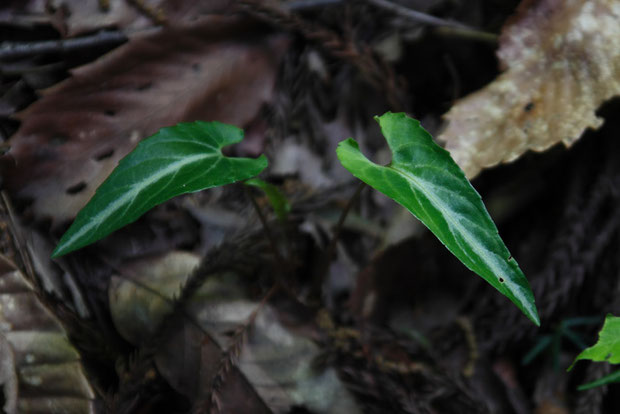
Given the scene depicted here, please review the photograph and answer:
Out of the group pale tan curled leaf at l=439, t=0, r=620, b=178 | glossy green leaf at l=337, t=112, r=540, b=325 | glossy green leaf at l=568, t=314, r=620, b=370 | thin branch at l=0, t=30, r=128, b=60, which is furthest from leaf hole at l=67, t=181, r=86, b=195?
glossy green leaf at l=568, t=314, r=620, b=370

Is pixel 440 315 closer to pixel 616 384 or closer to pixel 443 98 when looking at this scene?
pixel 616 384

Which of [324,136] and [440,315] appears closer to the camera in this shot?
[440,315]

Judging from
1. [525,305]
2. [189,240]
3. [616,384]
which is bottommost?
[616,384]

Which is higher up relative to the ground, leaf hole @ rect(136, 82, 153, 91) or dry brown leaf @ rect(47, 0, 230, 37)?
dry brown leaf @ rect(47, 0, 230, 37)

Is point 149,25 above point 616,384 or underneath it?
above

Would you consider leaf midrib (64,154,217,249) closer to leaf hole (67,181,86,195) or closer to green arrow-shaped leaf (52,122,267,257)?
green arrow-shaped leaf (52,122,267,257)

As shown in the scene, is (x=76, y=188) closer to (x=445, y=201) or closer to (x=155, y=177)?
(x=155, y=177)

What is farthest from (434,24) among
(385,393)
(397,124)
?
(385,393)
